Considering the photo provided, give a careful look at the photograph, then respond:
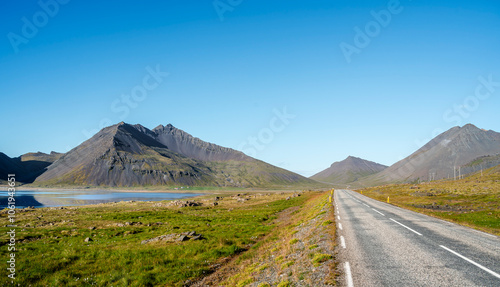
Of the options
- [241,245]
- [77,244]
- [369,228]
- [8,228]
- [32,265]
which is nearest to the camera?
[32,265]

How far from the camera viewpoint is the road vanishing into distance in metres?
10.7

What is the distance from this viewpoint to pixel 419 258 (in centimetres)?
1342

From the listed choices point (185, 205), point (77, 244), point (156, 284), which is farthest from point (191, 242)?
point (185, 205)

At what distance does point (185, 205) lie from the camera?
7475 centimetres

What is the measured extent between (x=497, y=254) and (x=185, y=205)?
69168 millimetres

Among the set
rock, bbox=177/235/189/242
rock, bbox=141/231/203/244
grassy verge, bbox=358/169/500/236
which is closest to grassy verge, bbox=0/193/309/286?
rock, bbox=141/231/203/244

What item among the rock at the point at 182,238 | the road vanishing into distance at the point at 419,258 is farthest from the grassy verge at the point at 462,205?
the rock at the point at 182,238

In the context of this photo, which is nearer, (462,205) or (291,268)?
(291,268)

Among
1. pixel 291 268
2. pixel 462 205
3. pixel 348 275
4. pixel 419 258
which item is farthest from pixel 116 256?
pixel 462 205

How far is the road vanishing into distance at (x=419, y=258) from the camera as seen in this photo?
1066cm

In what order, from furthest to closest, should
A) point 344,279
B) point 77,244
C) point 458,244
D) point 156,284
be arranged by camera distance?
point 77,244
point 156,284
point 458,244
point 344,279

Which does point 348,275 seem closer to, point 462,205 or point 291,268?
point 291,268

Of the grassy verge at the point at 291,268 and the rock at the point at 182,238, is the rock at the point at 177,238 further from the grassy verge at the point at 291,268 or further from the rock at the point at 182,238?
the grassy verge at the point at 291,268

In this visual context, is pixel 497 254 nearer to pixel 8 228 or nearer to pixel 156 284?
pixel 156 284
